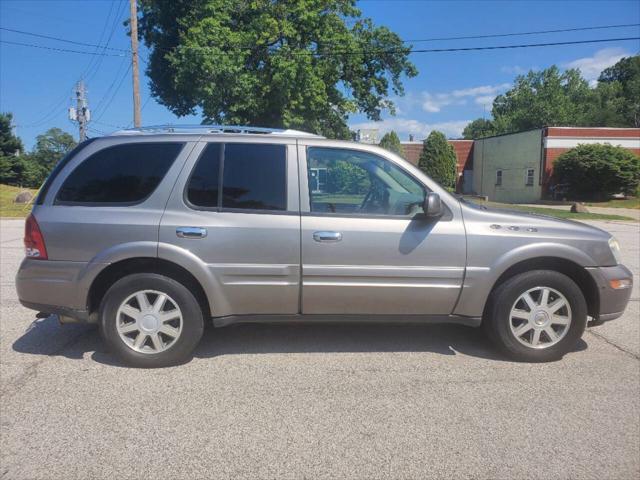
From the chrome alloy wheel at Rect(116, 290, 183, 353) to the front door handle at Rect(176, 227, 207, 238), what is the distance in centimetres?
52

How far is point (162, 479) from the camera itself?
8.33 feet

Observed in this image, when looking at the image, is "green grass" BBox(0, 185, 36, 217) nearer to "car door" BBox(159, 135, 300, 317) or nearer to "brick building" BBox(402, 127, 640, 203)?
"car door" BBox(159, 135, 300, 317)

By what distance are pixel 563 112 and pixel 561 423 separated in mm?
64797

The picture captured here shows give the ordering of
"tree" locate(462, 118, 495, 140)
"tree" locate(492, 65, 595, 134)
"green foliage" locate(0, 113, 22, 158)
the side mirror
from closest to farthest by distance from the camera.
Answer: the side mirror → "green foliage" locate(0, 113, 22, 158) → "tree" locate(492, 65, 595, 134) → "tree" locate(462, 118, 495, 140)

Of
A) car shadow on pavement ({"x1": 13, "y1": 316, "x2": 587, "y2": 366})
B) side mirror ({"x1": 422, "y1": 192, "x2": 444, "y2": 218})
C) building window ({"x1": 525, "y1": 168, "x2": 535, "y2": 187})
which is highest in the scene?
building window ({"x1": 525, "y1": 168, "x2": 535, "y2": 187})

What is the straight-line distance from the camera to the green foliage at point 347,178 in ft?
13.3

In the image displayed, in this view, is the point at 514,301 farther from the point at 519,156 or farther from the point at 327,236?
the point at 519,156

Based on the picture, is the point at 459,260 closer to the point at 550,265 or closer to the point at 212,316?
the point at 550,265

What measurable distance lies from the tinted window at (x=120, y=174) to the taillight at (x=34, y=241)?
28 cm

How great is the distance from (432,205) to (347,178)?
0.78 m

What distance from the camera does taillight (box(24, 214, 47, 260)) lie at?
12.6ft

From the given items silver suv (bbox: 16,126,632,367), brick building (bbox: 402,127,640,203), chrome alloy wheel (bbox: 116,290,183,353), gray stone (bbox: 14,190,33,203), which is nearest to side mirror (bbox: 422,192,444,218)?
silver suv (bbox: 16,126,632,367)

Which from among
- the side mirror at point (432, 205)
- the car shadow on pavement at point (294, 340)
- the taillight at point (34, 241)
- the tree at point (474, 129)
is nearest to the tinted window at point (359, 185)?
the side mirror at point (432, 205)

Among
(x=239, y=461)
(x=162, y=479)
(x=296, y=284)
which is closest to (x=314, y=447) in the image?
(x=239, y=461)
